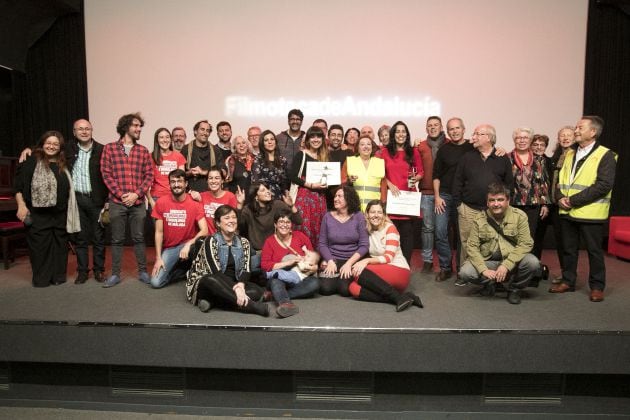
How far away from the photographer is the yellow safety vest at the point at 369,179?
3.69 metres

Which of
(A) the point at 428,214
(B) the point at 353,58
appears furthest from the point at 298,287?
(B) the point at 353,58

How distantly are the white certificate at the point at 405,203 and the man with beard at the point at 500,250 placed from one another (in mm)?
637

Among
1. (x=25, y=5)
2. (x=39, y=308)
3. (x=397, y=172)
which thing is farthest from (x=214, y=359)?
(x=25, y=5)

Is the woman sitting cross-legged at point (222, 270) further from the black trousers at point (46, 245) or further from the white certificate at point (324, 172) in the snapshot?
the black trousers at point (46, 245)

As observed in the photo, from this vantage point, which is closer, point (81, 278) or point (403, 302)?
point (403, 302)

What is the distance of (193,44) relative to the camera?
5977 mm

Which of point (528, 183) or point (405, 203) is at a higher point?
point (528, 183)

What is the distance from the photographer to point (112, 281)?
3.56 m

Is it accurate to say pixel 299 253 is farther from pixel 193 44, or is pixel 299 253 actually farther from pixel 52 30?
pixel 52 30

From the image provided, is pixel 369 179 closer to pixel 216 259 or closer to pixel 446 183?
pixel 446 183

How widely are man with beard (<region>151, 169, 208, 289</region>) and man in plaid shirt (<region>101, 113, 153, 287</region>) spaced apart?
0.71 ft

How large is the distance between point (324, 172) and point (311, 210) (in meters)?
0.35

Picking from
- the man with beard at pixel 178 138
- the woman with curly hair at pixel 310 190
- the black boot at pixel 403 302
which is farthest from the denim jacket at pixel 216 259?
the man with beard at pixel 178 138

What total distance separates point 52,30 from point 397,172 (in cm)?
573
